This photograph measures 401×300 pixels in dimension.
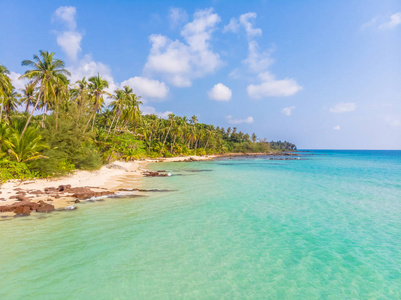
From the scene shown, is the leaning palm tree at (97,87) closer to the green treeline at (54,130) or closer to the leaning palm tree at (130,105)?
the green treeline at (54,130)

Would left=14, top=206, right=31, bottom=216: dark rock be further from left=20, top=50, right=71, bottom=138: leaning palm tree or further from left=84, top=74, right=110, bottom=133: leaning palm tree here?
left=84, top=74, right=110, bottom=133: leaning palm tree

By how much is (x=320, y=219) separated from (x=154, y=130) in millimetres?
70133

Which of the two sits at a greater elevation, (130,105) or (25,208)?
(130,105)

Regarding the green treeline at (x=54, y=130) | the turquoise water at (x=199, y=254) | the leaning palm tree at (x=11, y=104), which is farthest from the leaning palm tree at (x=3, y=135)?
the leaning palm tree at (x=11, y=104)

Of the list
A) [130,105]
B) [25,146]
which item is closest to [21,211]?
[25,146]

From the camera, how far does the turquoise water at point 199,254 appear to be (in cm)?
611

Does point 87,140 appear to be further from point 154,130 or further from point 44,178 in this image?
point 154,130

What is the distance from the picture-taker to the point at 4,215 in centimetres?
1135

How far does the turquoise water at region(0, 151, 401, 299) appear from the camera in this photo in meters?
6.11

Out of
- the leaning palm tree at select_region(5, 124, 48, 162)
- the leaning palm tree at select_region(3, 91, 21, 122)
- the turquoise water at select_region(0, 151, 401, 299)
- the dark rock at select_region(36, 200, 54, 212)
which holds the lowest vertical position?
the turquoise water at select_region(0, 151, 401, 299)

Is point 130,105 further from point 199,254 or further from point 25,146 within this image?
point 199,254

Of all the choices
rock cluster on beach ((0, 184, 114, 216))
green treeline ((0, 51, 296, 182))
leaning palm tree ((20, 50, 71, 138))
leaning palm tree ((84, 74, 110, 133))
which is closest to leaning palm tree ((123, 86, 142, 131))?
green treeline ((0, 51, 296, 182))

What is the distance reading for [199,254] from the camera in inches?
319

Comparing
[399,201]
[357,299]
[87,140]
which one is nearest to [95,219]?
[357,299]
